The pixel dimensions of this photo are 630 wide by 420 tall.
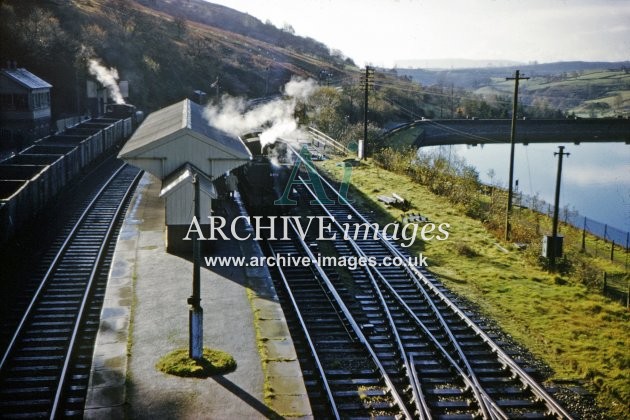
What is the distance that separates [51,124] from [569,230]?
34642mm

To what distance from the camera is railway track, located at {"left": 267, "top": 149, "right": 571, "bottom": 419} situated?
356 inches

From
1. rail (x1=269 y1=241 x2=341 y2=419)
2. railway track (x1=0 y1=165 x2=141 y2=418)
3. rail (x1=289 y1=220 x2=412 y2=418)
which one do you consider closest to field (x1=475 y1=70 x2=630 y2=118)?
rail (x1=289 y1=220 x2=412 y2=418)

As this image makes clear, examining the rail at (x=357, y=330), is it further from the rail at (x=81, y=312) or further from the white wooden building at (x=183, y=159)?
the rail at (x=81, y=312)

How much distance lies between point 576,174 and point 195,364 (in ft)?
156

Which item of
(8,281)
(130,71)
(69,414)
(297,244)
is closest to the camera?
(69,414)

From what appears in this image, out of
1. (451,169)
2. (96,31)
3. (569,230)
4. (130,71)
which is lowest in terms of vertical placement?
(569,230)

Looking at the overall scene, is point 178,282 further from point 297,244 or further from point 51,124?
point 51,124

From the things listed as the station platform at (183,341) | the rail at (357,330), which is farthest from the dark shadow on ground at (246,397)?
the rail at (357,330)

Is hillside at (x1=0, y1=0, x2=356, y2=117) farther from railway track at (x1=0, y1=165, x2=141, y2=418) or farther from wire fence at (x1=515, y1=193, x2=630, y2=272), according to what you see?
wire fence at (x1=515, y1=193, x2=630, y2=272)

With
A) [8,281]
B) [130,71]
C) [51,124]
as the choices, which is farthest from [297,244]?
[130,71]

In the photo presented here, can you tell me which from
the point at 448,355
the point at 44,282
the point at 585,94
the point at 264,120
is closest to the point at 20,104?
the point at 264,120

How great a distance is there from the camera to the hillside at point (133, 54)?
160 ft

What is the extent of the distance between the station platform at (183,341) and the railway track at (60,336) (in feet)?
1.28

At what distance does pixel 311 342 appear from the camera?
10766 mm
